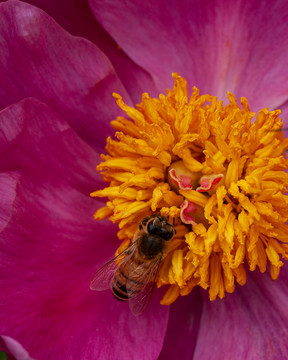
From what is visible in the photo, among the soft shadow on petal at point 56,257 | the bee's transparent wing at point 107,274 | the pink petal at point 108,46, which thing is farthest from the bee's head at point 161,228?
the pink petal at point 108,46

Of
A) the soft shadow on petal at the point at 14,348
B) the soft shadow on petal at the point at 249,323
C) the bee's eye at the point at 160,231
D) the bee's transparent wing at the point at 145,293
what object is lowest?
the soft shadow on petal at the point at 249,323

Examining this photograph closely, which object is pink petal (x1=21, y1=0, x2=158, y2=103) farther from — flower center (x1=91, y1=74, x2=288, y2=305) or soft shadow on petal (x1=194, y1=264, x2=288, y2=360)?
soft shadow on petal (x1=194, y1=264, x2=288, y2=360)

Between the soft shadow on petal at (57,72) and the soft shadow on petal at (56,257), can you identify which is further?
the soft shadow on petal at (57,72)

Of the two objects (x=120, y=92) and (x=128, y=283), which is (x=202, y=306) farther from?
(x=120, y=92)

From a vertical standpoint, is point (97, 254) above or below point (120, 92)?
below

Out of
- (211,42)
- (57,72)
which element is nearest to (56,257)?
(57,72)

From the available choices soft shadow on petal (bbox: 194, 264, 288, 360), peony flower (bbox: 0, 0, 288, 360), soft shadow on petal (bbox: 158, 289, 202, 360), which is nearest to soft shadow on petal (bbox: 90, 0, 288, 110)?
peony flower (bbox: 0, 0, 288, 360)

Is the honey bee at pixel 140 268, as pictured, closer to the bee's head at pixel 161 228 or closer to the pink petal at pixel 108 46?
the bee's head at pixel 161 228

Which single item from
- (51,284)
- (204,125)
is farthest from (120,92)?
(51,284)
